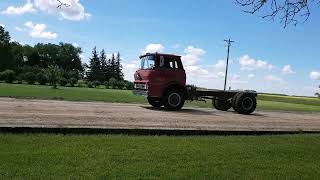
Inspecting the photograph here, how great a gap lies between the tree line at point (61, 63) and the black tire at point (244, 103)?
64182 millimetres

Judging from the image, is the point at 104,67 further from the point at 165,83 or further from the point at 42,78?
the point at 165,83

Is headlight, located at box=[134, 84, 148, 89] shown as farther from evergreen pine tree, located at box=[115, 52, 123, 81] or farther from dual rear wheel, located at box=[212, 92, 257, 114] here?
evergreen pine tree, located at box=[115, 52, 123, 81]

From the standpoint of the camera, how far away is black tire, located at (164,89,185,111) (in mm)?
22984

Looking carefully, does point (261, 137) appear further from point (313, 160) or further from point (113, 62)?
point (113, 62)

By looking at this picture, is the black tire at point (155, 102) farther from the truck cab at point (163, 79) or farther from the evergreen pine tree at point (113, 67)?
the evergreen pine tree at point (113, 67)

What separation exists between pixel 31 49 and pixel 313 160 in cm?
16918

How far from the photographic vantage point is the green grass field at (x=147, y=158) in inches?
365

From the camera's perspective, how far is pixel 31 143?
11.1 m

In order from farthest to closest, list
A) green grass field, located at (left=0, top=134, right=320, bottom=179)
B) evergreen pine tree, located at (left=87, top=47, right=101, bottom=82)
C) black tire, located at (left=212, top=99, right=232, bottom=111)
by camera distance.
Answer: evergreen pine tree, located at (left=87, top=47, right=101, bottom=82) → black tire, located at (left=212, top=99, right=232, bottom=111) → green grass field, located at (left=0, top=134, right=320, bottom=179)

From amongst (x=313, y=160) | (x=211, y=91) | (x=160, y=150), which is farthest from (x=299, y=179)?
(x=211, y=91)

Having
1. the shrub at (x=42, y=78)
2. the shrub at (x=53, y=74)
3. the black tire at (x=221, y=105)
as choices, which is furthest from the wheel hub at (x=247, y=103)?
the shrub at (x=42, y=78)

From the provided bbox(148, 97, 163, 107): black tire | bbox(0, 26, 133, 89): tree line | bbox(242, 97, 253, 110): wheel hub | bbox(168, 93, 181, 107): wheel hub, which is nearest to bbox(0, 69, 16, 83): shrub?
bbox(0, 26, 133, 89): tree line

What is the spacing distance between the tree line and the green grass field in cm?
7479

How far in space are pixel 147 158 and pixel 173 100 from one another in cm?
1250
